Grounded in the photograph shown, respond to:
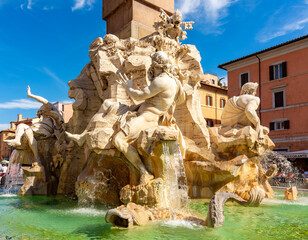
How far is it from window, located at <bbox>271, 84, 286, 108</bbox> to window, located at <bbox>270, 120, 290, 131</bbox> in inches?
52.9

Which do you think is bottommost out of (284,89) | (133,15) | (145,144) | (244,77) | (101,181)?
(101,181)

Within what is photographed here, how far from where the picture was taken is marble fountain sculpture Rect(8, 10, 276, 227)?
6.02m

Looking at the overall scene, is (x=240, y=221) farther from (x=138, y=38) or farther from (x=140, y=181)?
(x=138, y=38)

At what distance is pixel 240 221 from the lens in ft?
19.2

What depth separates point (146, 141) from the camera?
6023 millimetres

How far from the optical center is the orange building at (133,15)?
31.5ft

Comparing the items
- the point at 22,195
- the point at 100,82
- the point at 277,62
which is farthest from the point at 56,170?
the point at 277,62

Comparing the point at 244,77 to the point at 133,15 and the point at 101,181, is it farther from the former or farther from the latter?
the point at 101,181

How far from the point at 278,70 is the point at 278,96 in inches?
86.1

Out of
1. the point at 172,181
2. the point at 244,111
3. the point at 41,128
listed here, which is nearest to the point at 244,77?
the point at 244,111

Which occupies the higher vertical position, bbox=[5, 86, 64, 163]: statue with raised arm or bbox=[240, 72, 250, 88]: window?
bbox=[240, 72, 250, 88]: window

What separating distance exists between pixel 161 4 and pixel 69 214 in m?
7.22

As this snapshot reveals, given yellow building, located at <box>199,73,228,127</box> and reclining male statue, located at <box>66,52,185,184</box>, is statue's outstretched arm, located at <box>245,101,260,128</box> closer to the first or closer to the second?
reclining male statue, located at <box>66,52,185,184</box>

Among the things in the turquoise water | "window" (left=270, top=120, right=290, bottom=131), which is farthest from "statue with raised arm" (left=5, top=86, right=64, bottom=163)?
"window" (left=270, top=120, right=290, bottom=131)
